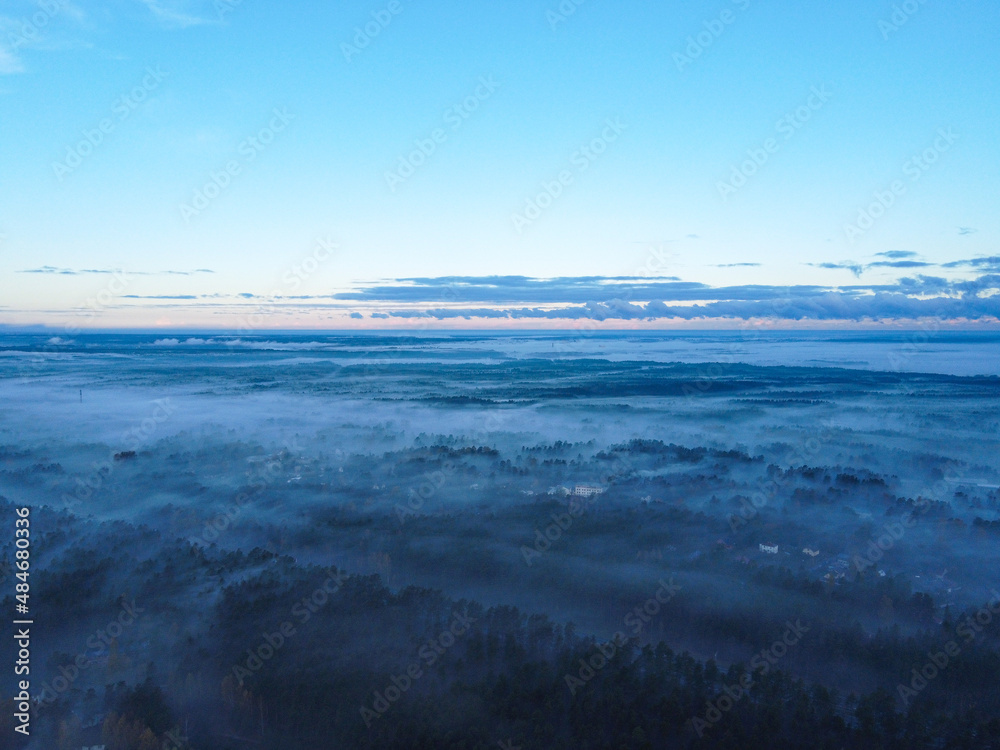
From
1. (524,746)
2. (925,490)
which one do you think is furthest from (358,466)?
(925,490)

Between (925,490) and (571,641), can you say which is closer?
(571,641)

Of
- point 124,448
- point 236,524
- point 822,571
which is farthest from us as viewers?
point 124,448

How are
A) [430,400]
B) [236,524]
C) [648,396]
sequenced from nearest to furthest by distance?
→ [236,524] → [430,400] → [648,396]

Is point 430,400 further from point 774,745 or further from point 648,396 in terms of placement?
point 774,745

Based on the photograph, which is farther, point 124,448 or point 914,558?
point 124,448

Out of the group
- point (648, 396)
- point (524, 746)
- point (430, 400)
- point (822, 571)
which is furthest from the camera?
point (648, 396)

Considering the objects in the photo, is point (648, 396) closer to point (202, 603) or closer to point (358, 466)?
point (358, 466)

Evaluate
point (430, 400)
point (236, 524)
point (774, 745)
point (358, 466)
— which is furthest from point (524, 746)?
point (430, 400)

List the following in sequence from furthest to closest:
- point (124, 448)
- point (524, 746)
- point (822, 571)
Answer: point (124, 448), point (822, 571), point (524, 746)
